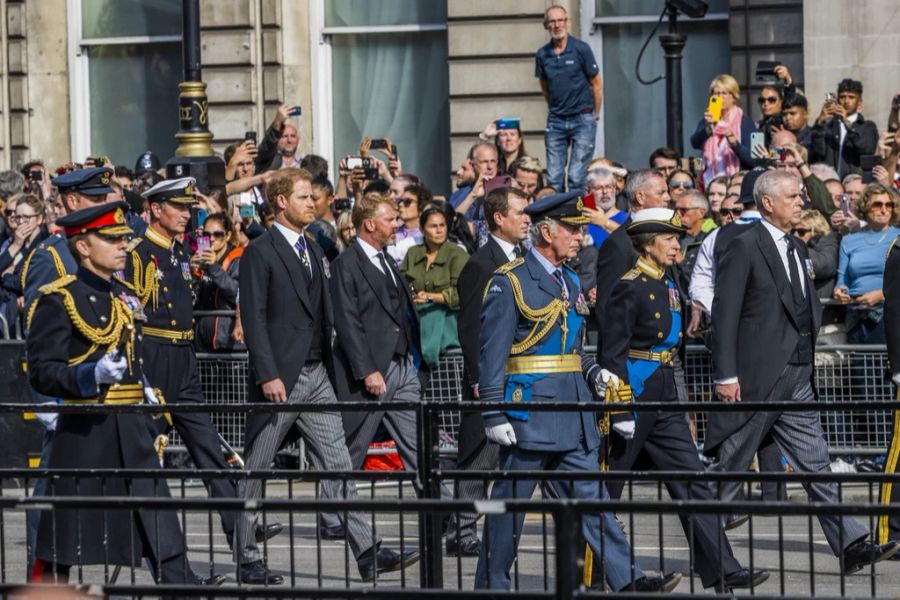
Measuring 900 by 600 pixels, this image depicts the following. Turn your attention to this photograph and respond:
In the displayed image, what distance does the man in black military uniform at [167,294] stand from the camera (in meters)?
11.1

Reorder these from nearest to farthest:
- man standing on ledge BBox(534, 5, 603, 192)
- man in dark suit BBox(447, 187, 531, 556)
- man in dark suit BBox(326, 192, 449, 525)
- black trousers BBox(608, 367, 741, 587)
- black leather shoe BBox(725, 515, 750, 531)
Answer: black trousers BBox(608, 367, 741, 587), man in dark suit BBox(447, 187, 531, 556), black leather shoe BBox(725, 515, 750, 531), man in dark suit BBox(326, 192, 449, 525), man standing on ledge BBox(534, 5, 603, 192)

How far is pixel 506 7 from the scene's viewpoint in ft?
67.7

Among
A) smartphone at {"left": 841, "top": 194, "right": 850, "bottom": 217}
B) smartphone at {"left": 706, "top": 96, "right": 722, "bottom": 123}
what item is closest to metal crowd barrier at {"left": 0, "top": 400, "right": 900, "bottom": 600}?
smartphone at {"left": 841, "top": 194, "right": 850, "bottom": 217}

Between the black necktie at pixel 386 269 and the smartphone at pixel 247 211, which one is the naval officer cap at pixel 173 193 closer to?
the black necktie at pixel 386 269

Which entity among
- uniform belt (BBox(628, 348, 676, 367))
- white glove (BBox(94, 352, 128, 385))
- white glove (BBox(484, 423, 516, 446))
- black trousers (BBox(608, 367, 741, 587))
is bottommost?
black trousers (BBox(608, 367, 741, 587))

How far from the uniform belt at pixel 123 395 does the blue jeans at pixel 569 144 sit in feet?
30.2

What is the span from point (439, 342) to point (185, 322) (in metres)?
2.59

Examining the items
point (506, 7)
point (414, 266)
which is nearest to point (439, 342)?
point (414, 266)

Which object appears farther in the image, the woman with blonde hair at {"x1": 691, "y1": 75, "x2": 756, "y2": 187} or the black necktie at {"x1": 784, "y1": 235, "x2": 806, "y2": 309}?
the woman with blonde hair at {"x1": 691, "y1": 75, "x2": 756, "y2": 187}

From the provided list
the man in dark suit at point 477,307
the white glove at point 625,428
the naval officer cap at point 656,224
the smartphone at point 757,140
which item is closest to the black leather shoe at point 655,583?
the white glove at point 625,428

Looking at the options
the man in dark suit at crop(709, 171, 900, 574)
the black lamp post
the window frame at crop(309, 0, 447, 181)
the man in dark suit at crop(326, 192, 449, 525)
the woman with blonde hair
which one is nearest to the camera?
the man in dark suit at crop(709, 171, 900, 574)

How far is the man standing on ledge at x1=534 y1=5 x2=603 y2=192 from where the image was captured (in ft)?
58.2

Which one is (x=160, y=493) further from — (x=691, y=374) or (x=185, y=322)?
(x=691, y=374)

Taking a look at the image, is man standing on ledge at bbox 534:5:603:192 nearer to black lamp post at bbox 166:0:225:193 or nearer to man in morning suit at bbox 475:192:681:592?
black lamp post at bbox 166:0:225:193
